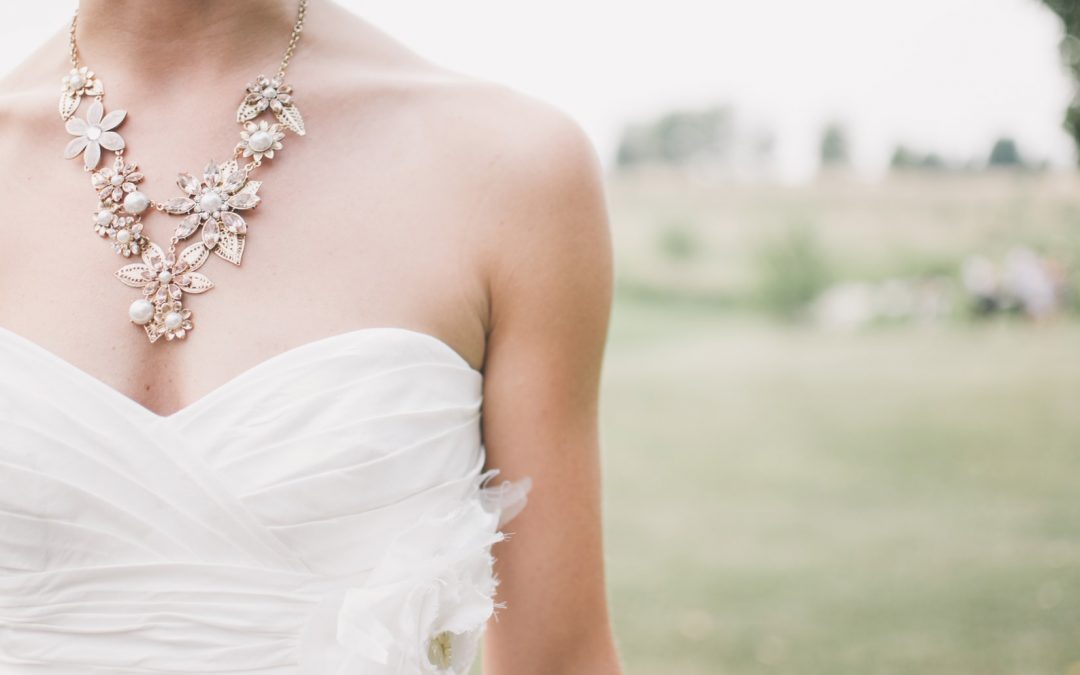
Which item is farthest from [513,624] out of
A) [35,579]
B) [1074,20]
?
[1074,20]

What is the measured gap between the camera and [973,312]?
9906 millimetres

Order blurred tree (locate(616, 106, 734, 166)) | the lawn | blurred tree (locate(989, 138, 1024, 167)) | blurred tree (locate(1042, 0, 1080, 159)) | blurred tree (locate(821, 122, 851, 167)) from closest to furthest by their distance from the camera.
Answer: blurred tree (locate(1042, 0, 1080, 159)), the lawn, blurred tree (locate(989, 138, 1024, 167)), blurred tree (locate(821, 122, 851, 167)), blurred tree (locate(616, 106, 734, 166))

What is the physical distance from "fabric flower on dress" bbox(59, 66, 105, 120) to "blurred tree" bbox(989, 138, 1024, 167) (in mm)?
8648

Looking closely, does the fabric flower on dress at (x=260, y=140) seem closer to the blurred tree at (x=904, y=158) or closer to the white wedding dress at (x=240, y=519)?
the white wedding dress at (x=240, y=519)

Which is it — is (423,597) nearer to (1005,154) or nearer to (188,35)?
(188,35)

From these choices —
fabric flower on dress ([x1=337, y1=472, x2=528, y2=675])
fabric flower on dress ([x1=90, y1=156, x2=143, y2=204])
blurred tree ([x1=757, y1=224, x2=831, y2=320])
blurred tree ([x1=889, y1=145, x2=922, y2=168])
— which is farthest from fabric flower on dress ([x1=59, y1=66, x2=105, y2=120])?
blurred tree ([x1=757, y1=224, x2=831, y2=320])

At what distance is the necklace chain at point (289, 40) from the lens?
5.05ft

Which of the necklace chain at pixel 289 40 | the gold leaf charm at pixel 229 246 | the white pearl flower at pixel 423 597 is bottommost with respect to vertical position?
the white pearl flower at pixel 423 597

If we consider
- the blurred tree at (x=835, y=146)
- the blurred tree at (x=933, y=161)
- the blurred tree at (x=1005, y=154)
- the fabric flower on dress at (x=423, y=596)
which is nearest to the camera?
the fabric flower on dress at (x=423, y=596)

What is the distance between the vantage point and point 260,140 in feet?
4.84

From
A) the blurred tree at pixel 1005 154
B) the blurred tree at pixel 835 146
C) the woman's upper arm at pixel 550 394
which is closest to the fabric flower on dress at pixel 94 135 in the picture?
the woman's upper arm at pixel 550 394

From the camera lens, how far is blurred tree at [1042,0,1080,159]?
406 cm

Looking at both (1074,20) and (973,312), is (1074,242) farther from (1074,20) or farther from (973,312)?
(1074,20)

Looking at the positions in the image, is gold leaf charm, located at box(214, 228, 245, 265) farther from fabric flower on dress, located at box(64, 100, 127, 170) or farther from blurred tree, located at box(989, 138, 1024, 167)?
blurred tree, located at box(989, 138, 1024, 167)
